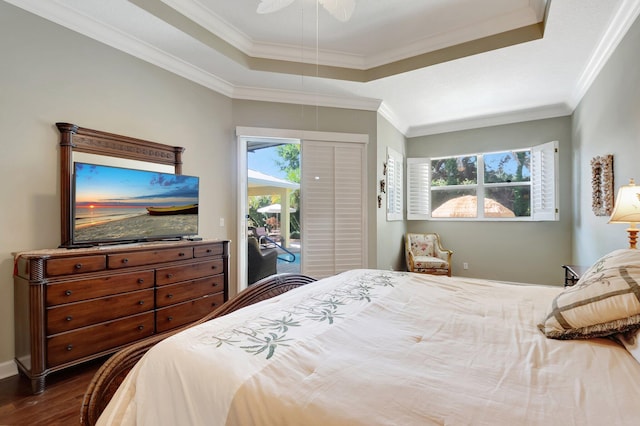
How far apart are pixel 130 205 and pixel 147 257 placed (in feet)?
1.63

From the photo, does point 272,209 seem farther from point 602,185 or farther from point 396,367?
point 396,367

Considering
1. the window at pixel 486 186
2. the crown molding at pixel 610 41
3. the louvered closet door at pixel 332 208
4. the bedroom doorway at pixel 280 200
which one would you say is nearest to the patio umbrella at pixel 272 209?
the bedroom doorway at pixel 280 200

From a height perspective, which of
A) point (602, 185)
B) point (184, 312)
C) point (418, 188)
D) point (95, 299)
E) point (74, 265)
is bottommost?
point (184, 312)

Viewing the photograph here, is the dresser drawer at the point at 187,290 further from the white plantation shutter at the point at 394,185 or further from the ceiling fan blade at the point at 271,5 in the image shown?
the white plantation shutter at the point at 394,185

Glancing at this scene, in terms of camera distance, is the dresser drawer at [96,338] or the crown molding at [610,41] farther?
the crown molding at [610,41]

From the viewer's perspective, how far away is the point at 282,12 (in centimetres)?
272

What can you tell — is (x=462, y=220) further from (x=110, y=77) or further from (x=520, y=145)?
(x=110, y=77)

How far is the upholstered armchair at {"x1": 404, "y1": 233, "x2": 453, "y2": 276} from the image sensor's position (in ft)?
14.9

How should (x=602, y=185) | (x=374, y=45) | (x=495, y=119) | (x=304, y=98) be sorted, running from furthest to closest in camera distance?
(x=495, y=119) < (x=304, y=98) < (x=374, y=45) < (x=602, y=185)

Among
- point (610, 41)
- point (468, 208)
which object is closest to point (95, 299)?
point (610, 41)

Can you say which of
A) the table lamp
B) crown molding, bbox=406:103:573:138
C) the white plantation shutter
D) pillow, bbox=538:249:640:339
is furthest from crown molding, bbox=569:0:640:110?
the white plantation shutter

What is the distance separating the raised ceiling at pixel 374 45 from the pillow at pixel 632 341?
2.53 m

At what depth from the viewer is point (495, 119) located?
188 inches

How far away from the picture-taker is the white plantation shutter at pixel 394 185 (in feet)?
15.3
